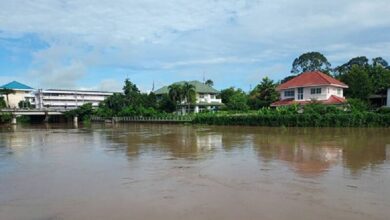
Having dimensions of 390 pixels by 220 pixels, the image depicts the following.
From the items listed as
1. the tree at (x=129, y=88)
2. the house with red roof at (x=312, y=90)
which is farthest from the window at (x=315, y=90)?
the tree at (x=129, y=88)

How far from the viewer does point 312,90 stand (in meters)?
47.4

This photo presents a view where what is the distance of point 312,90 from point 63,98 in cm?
8749

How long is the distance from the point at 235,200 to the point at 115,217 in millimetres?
3156

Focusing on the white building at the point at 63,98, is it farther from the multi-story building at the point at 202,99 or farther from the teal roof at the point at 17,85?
the multi-story building at the point at 202,99

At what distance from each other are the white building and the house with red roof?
69.4 m

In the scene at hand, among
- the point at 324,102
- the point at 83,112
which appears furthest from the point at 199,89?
the point at 324,102

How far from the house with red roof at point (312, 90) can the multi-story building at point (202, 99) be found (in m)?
19.0

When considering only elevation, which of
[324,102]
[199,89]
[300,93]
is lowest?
[324,102]

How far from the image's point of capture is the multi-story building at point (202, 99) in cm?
6656

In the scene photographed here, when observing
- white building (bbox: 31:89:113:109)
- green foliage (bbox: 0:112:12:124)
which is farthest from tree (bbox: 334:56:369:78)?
white building (bbox: 31:89:113:109)

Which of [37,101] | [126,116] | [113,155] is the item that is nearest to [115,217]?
[113,155]

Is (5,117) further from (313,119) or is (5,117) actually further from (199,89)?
(313,119)

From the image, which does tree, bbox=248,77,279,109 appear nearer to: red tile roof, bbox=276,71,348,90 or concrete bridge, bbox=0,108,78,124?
red tile roof, bbox=276,71,348,90

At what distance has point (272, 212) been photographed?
8547mm
